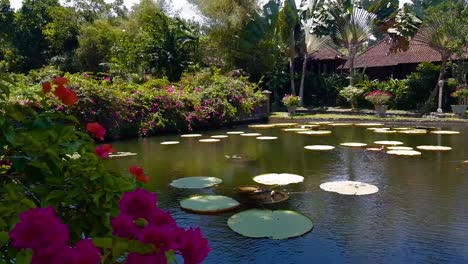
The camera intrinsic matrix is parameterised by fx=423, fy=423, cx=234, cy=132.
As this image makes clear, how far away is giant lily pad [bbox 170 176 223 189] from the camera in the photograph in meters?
5.74

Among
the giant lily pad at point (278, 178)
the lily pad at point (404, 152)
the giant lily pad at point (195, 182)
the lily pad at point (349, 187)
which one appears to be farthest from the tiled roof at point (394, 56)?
the giant lily pad at point (195, 182)

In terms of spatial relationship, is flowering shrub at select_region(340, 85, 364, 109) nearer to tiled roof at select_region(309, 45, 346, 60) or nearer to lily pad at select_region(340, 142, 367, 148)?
tiled roof at select_region(309, 45, 346, 60)

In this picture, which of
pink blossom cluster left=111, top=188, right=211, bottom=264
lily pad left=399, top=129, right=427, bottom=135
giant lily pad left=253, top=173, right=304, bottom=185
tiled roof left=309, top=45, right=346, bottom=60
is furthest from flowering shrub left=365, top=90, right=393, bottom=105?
pink blossom cluster left=111, top=188, right=211, bottom=264

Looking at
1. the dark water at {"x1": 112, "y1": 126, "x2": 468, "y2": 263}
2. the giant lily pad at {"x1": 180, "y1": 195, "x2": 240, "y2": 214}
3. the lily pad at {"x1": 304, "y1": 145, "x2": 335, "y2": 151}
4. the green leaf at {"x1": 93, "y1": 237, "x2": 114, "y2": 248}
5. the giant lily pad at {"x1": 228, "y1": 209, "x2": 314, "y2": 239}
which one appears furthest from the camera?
the lily pad at {"x1": 304, "y1": 145, "x2": 335, "y2": 151}

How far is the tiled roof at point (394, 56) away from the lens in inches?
742

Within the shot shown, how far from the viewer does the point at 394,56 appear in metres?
20.1

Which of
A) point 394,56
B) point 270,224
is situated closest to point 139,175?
point 270,224

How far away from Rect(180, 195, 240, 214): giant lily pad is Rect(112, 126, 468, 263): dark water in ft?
0.29

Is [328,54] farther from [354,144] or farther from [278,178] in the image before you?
[278,178]

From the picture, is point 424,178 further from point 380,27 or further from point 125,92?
point 380,27

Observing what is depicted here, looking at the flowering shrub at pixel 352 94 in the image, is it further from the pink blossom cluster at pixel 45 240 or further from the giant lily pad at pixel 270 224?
the pink blossom cluster at pixel 45 240

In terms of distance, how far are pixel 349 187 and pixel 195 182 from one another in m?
2.07

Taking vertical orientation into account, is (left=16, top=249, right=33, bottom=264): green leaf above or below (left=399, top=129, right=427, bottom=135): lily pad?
above

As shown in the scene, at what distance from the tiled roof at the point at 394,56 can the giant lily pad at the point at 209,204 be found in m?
15.7
